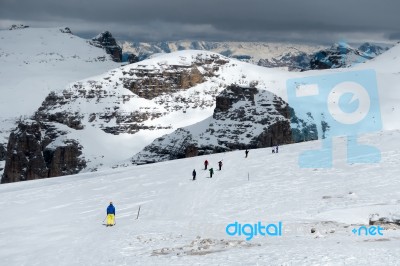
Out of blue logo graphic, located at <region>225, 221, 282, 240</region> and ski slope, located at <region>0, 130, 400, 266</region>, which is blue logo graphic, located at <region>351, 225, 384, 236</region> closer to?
ski slope, located at <region>0, 130, 400, 266</region>

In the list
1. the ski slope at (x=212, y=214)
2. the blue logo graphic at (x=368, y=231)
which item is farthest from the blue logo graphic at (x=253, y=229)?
the blue logo graphic at (x=368, y=231)

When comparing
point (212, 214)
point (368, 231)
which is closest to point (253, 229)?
point (368, 231)

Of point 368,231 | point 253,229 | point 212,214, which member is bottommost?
point 368,231

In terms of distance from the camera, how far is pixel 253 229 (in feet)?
101

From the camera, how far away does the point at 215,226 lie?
107 feet

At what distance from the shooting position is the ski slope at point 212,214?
24016 millimetres

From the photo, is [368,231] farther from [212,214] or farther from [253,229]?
[212,214]

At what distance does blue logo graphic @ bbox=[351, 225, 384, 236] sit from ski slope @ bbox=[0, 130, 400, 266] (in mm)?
460

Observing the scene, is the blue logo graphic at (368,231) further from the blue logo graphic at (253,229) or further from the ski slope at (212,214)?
the blue logo graphic at (253,229)

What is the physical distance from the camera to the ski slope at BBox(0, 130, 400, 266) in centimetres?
2402

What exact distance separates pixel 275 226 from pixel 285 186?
600 inches

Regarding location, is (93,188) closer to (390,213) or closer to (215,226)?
(215,226)

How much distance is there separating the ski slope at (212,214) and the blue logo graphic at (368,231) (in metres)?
0.46

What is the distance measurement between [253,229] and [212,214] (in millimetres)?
7091
